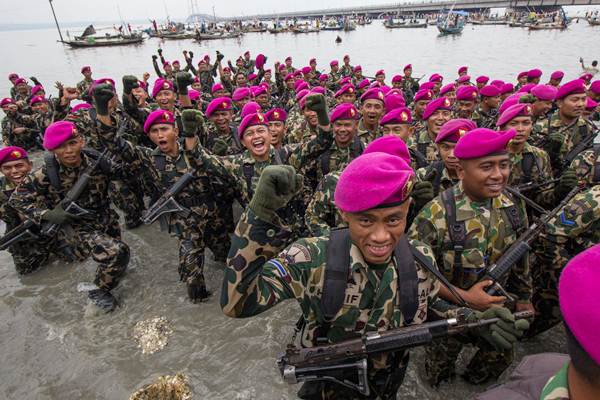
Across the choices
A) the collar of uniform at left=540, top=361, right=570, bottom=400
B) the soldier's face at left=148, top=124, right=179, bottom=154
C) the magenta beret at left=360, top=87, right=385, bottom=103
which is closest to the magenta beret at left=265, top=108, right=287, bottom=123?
the magenta beret at left=360, top=87, right=385, bottom=103

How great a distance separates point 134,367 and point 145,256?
2585 mm

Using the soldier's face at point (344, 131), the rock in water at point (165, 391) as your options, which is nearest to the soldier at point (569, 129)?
the soldier's face at point (344, 131)

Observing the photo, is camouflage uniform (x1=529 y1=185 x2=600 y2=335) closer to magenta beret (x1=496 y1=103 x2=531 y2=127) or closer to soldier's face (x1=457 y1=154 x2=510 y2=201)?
soldier's face (x1=457 y1=154 x2=510 y2=201)

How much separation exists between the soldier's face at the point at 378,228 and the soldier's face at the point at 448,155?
88.8 inches

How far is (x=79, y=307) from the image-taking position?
492 cm

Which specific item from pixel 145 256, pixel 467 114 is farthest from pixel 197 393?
pixel 467 114

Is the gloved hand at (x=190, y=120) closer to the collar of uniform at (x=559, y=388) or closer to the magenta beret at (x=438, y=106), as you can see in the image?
the magenta beret at (x=438, y=106)

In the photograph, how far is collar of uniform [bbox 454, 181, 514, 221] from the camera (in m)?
2.82

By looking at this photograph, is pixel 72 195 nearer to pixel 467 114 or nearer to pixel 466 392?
pixel 466 392

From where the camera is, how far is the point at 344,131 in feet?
15.2

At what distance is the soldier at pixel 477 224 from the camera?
2715 millimetres

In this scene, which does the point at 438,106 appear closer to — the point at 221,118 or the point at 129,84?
the point at 221,118

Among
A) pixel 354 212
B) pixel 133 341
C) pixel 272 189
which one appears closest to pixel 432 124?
pixel 354 212

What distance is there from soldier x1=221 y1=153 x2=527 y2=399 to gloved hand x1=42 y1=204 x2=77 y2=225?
162 inches
